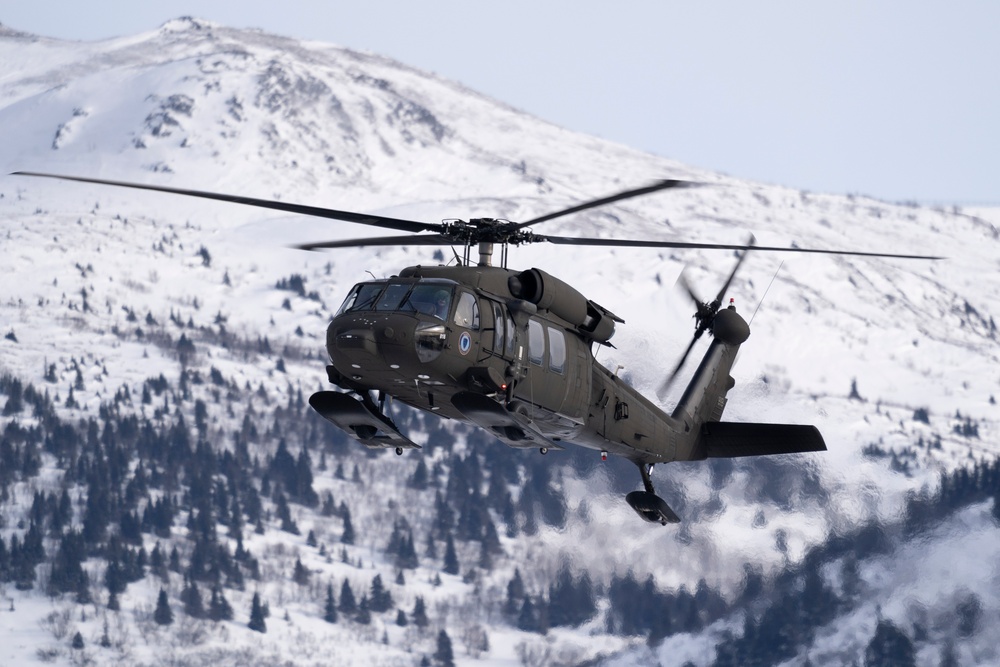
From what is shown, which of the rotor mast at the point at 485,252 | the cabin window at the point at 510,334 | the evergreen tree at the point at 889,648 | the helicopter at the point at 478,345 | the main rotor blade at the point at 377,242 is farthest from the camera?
the evergreen tree at the point at 889,648

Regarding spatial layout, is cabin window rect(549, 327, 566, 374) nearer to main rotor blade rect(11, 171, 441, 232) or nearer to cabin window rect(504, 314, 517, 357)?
cabin window rect(504, 314, 517, 357)

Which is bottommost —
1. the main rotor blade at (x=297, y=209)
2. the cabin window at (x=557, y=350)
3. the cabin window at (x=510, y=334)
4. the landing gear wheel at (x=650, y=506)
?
the landing gear wheel at (x=650, y=506)

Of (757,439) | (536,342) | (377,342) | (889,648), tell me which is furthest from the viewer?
(889,648)

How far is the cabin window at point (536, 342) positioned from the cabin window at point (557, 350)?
0.36 m

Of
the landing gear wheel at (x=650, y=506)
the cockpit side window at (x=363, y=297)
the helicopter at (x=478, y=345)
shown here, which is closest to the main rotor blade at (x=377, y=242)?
the helicopter at (x=478, y=345)

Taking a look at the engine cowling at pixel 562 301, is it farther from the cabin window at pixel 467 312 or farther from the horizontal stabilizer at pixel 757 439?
the horizontal stabilizer at pixel 757 439

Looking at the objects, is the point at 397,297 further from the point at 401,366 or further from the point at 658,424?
the point at 658,424

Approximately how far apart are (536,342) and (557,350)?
3.25 ft

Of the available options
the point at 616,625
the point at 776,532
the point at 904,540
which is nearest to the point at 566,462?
the point at 616,625

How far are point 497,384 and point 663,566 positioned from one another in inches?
5239

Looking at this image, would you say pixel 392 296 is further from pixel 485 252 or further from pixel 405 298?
pixel 485 252

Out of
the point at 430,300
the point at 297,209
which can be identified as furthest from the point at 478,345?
the point at 297,209

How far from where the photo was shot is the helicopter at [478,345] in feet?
111

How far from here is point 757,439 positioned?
141ft
